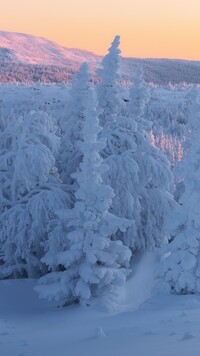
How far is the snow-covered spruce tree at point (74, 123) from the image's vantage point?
22828mm

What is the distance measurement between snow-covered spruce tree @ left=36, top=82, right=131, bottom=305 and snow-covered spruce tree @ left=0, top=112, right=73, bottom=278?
293 centimetres

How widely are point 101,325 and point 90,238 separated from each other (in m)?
3.63

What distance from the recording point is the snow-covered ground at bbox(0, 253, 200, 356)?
10180mm

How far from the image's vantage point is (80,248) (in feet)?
56.9

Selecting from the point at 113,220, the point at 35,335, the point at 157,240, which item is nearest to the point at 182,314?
the point at 35,335

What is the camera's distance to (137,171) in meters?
22.0

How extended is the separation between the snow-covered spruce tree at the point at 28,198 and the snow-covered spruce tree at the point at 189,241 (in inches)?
221

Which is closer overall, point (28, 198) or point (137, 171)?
point (28, 198)

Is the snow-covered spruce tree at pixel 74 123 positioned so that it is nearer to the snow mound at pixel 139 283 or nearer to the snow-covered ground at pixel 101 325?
the snow mound at pixel 139 283

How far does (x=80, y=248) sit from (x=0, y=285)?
4.37 metres

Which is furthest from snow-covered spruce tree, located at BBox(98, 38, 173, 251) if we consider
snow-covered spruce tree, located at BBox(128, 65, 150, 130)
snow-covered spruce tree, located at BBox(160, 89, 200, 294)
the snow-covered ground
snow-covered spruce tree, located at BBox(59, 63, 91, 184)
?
snow-covered spruce tree, located at BBox(160, 89, 200, 294)

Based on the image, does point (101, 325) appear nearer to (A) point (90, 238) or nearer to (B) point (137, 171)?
(A) point (90, 238)

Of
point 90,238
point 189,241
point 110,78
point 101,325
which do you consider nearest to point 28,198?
point 90,238

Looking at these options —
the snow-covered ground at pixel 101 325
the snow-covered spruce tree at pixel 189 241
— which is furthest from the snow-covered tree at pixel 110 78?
the snow-covered spruce tree at pixel 189 241
